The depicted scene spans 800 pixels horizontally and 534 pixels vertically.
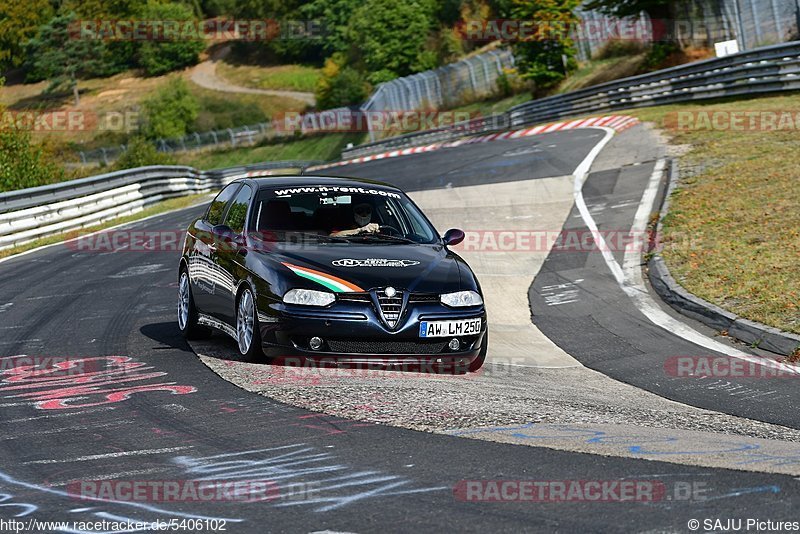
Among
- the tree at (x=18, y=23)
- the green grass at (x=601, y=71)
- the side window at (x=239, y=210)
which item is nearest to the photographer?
the side window at (x=239, y=210)

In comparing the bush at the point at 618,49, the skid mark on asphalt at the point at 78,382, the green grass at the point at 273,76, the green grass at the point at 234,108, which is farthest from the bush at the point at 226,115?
the skid mark on asphalt at the point at 78,382

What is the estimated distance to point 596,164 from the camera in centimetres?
2419

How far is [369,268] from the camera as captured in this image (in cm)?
880

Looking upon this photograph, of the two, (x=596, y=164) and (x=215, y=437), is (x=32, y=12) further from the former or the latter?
(x=215, y=437)

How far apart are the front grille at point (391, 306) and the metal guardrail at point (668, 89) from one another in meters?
22.5

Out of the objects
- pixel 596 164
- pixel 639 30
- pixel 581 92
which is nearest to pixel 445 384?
pixel 596 164

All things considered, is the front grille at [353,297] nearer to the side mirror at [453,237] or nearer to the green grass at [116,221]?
the side mirror at [453,237]

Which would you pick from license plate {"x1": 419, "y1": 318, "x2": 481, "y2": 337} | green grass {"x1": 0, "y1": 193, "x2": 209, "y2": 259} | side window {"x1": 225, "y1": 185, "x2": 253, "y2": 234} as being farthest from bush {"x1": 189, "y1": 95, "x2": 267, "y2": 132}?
license plate {"x1": 419, "y1": 318, "x2": 481, "y2": 337}

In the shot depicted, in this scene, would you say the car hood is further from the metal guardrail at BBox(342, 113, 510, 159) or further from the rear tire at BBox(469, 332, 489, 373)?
the metal guardrail at BBox(342, 113, 510, 159)

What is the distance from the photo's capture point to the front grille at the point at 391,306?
852 cm

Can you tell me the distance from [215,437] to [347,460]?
0.94m

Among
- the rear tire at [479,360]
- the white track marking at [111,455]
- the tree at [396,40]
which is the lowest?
the rear tire at [479,360]

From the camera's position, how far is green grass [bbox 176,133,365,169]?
75875 mm

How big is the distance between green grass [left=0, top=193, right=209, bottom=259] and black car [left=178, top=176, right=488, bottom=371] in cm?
1069
